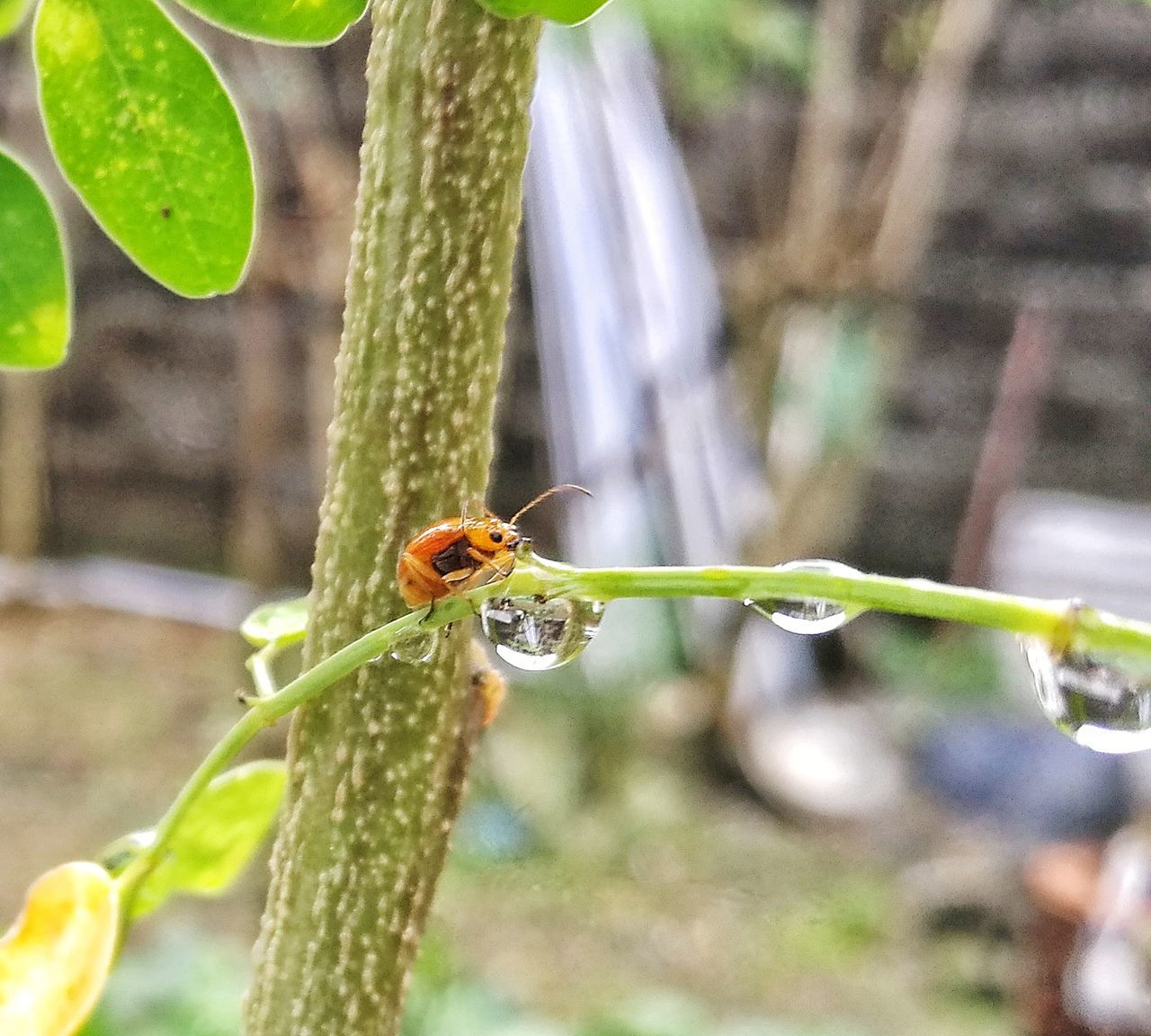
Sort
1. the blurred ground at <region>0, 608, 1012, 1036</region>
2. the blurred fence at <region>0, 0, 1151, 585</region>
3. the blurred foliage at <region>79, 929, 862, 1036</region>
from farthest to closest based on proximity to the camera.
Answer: the blurred fence at <region>0, 0, 1151, 585</region> < the blurred ground at <region>0, 608, 1012, 1036</region> < the blurred foliage at <region>79, 929, 862, 1036</region>

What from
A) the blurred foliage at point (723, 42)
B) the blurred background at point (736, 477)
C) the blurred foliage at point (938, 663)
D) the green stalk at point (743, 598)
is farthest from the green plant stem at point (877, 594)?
the blurred foliage at point (938, 663)

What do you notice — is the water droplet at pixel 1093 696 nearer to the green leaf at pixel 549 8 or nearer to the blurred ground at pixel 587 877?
the green leaf at pixel 549 8

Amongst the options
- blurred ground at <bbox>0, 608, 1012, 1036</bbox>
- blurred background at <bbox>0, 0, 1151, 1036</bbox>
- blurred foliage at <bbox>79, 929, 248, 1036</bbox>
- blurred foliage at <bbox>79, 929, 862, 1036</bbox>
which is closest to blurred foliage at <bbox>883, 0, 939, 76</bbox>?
blurred background at <bbox>0, 0, 1151, 1036</bbox>

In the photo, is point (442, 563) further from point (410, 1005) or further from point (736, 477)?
point (736, 477)

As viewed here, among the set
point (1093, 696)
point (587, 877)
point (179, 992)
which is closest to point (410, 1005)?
point (179, 992)

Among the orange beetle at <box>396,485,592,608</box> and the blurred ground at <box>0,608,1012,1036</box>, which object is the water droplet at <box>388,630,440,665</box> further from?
the blurred ground at <box>0,608,1012,1036</box>

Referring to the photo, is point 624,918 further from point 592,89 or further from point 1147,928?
point 592,89
